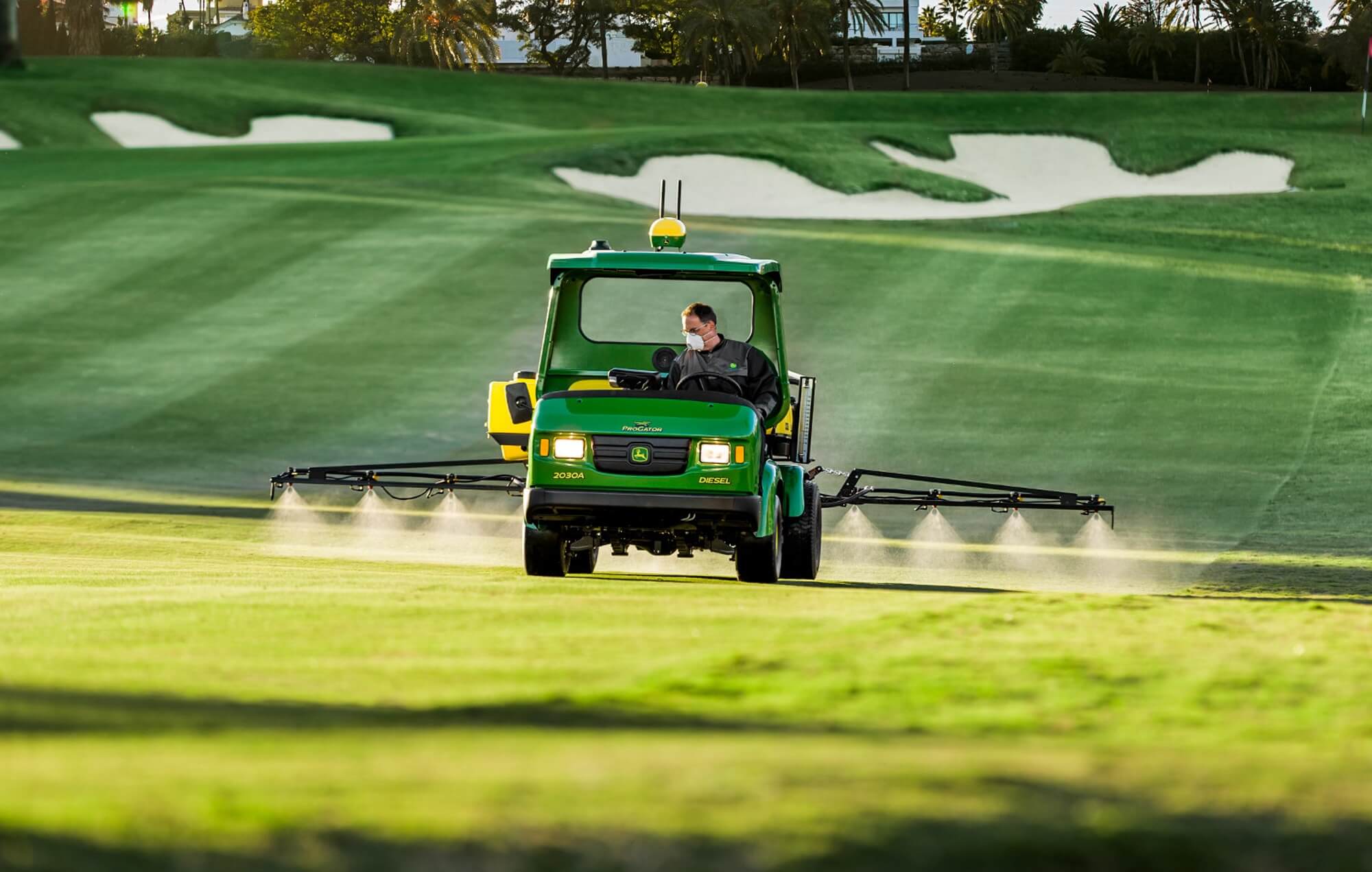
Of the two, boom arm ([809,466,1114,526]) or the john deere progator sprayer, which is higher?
the john deere progator sprayer

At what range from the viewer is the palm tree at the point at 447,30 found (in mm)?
99438

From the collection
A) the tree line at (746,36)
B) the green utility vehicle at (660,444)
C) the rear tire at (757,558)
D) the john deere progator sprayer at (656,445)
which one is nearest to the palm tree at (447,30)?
the tree line at (746,36)

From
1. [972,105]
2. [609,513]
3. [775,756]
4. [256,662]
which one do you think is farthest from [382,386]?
[972,105]

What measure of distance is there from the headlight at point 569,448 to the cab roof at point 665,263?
1337 millimetres

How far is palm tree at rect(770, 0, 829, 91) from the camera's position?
88.6m

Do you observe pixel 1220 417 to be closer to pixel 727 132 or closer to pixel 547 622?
pixel 547 622

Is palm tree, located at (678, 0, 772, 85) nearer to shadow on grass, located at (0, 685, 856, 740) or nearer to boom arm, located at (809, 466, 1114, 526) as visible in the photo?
boom arm, located at (809, 466, 1114, 526)

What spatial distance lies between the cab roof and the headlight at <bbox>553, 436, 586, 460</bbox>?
1337 mm

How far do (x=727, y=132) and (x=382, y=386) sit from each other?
22.5 m

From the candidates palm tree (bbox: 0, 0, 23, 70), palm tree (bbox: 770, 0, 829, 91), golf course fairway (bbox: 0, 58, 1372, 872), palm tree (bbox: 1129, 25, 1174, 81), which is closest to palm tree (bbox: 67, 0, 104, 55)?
palm tree (bbox: 770, 0, 829, 91)

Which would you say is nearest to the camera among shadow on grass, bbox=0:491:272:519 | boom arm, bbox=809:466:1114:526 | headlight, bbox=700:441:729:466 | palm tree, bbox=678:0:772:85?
headlight, bbox=700:441:729:466

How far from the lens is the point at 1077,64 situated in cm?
10081

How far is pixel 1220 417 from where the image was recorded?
20.6 metres

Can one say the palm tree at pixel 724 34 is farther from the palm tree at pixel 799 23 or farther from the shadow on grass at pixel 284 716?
the shadow on grass at pixel 284 716
